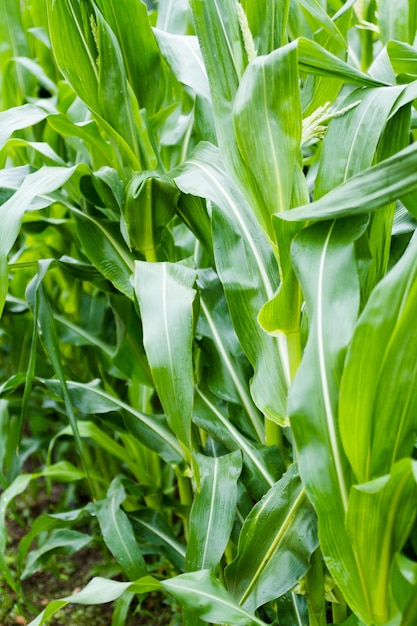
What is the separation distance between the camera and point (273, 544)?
0.81m

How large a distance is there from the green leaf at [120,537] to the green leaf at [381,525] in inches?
18.0

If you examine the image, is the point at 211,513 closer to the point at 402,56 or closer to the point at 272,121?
the point at 272,121

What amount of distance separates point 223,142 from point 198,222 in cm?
21

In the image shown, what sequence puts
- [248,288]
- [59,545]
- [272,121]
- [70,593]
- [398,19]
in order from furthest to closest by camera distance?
1. [70,593]
2. [59,545]
3. [398,19]
4. [248,288]
5. [272,121]

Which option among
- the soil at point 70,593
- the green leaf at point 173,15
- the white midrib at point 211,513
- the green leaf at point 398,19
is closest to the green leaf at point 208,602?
the white midrib at point 211,513

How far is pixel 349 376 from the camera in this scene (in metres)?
0.61

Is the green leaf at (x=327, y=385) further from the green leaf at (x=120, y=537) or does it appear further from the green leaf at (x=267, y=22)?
the green leaf at (x=120, y=537)

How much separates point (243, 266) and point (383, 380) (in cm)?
31

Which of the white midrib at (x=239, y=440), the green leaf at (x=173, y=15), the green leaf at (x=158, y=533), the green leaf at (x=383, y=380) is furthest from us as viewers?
the green leaf at (x=173, y=15)

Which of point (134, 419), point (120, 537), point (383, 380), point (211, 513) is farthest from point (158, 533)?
point (383, 380)

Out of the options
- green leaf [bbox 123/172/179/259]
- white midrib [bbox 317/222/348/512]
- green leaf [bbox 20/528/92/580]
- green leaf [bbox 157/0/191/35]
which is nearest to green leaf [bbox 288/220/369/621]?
white midrib [bbox 317/222/348/512]

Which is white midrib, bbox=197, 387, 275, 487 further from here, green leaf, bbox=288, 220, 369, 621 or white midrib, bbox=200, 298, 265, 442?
green leaf, bbox=288, 220, 369, 621

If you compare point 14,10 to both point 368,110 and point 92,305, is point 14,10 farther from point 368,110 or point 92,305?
point 368,110

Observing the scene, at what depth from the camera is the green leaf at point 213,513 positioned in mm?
857
